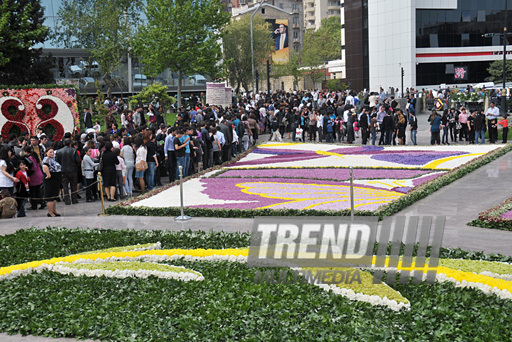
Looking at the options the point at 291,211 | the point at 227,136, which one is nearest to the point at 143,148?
the point at 227,136

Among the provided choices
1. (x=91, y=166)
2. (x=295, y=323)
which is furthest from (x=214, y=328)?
(x=91, y=166)

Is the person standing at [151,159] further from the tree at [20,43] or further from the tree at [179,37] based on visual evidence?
the tree at [179,37]

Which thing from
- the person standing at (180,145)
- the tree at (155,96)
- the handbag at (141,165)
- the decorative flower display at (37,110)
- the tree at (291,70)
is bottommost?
the handbag at (141,165)

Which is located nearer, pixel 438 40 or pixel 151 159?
pixel 151 159

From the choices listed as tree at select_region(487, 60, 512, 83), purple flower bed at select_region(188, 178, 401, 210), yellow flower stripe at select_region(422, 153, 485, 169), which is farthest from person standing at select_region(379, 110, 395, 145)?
tree at select_region(487, 60, 512, 83)

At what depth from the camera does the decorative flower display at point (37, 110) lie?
27.6m

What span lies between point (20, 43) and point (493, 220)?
32.9m

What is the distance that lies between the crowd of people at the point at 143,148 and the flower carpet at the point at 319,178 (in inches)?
A: 42.5

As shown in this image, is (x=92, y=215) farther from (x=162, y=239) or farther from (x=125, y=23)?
(x=125, y=23)

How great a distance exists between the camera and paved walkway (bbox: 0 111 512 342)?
1206 cm

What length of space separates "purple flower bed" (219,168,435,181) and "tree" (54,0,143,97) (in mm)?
34548

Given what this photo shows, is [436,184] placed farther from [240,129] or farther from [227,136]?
[240,129]

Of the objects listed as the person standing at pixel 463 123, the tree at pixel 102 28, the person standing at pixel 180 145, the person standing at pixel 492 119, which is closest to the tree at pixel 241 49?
the tree at pixel 102 28

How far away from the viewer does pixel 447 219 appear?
45.9ft
